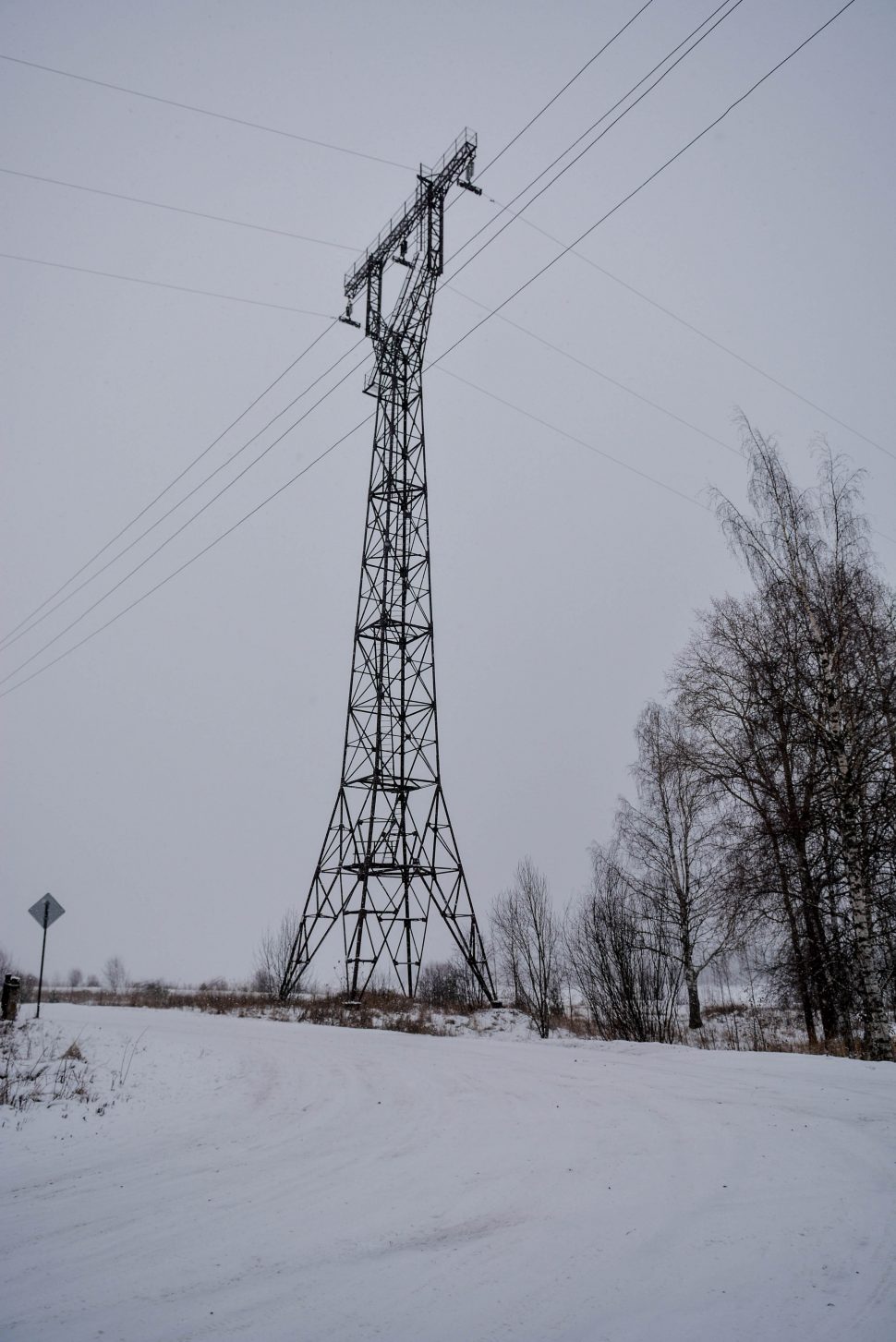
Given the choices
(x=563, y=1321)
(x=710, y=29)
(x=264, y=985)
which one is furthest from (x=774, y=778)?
(x=264, y=985)

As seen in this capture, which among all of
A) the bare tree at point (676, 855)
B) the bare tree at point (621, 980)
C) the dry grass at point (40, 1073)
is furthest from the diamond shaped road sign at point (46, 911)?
the bare tree at point (676, 855)

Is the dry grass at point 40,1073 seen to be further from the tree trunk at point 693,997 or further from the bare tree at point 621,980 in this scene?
the tree trunk at point 693,997

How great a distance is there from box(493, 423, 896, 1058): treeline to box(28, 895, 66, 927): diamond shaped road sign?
11985 millimetres

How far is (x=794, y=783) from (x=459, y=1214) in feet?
55.5

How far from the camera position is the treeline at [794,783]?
1399 cm

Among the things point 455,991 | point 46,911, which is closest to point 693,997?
point 455,991

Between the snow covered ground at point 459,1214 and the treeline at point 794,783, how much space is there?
5963 mm

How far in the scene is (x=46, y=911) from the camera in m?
17.9

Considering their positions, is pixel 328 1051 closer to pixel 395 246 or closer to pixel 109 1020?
pixel 109 1020

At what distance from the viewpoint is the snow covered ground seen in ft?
11.1

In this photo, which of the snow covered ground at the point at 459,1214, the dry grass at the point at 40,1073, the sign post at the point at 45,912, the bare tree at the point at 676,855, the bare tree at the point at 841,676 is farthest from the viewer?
the bare tree at the point at 676,855

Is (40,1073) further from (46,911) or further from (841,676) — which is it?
(841,676)

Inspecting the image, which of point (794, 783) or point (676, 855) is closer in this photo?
point (794, 783)

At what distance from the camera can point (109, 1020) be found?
58.4 ft
